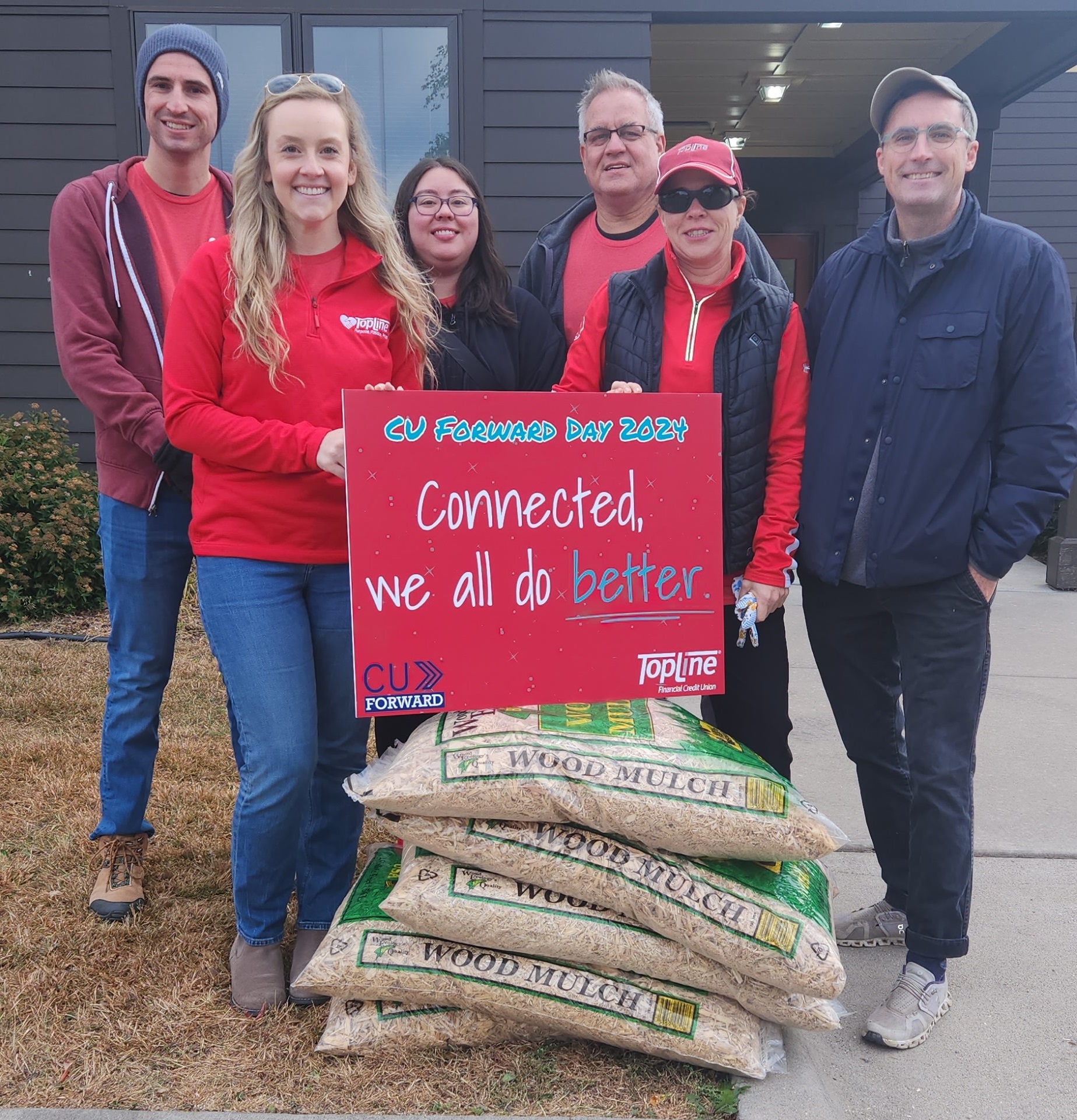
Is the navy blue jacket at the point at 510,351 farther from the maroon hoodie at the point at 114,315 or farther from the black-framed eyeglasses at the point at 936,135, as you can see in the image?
the black-framed eyeglasses at the point at 936,135

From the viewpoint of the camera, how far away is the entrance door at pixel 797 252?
11.1 meters

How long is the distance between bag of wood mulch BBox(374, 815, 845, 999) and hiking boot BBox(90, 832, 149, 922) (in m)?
1.12

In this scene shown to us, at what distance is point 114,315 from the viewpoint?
8.69 feet

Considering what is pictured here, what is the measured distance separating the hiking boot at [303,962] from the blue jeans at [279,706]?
0.36 feet

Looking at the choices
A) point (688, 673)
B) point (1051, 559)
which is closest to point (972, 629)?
point (688, 673)

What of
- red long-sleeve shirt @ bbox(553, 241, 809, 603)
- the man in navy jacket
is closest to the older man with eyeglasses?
red long-sleeve shirt @ bbox(553, 241, 809, 603)

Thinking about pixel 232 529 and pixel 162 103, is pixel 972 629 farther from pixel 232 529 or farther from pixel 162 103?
pixel 162 103

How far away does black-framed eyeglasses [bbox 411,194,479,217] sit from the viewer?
2654 mm

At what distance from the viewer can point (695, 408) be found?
2270mm

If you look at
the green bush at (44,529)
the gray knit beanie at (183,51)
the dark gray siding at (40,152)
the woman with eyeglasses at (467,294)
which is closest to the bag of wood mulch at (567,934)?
the woman with eyeglasses at (467,294)

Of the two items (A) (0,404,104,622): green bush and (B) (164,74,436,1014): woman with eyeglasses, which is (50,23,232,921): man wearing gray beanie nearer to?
(B) (164,74,436,1014): woman with eyeglasses

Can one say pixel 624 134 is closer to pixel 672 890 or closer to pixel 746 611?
pixel 746 611

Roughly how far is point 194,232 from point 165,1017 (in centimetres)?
199

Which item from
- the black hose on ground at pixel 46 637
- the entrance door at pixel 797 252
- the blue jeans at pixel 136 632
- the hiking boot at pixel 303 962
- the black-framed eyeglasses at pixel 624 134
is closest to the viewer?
the hiking boot at pixel 303 962
